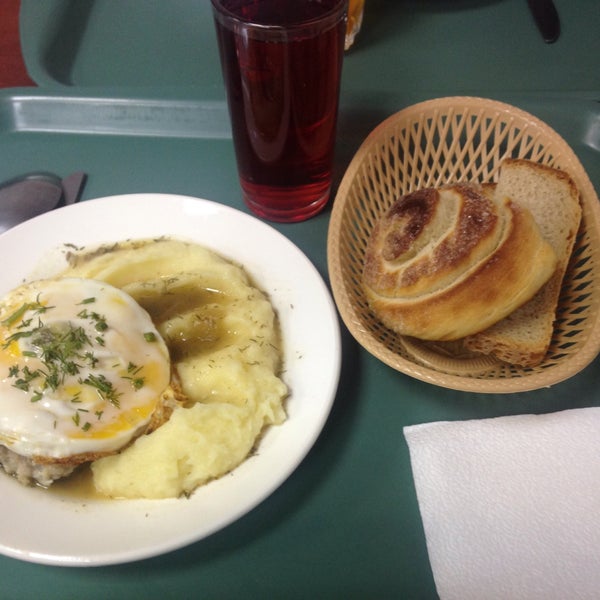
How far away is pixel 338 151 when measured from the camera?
2021 millimetres

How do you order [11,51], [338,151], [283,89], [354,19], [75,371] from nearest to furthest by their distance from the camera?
[75,371], [283,89], [338,151], [354,19], [11,51]

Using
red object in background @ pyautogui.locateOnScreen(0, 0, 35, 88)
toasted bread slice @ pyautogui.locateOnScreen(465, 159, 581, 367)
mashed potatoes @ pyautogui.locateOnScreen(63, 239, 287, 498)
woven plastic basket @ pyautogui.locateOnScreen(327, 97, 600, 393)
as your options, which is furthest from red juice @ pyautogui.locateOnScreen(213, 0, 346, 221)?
red object in background @ pyautogui.locateOnScreen(0, 0, 35, 88)

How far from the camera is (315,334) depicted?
1388 mm

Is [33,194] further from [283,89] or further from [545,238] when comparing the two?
[545,238]

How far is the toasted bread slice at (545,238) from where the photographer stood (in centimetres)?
133

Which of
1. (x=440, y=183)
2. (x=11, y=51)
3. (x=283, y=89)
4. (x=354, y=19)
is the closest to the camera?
(x=283, y=89)

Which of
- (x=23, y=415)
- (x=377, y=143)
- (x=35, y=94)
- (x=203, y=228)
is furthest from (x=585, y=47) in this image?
(x=23, y=415)

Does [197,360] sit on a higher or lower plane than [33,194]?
lower

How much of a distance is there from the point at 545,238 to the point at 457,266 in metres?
0.39

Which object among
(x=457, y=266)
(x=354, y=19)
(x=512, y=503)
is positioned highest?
(x=354, y=19)

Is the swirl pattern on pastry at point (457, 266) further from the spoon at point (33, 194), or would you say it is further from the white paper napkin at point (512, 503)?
the spoon at point (33, 194)

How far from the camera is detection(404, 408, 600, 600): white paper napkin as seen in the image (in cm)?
107

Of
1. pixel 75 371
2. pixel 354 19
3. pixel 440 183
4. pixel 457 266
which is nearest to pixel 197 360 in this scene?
pixel 75 371

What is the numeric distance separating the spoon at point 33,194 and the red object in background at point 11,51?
1.00 m
